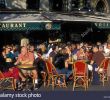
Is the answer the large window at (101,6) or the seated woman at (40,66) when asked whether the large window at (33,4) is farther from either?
the seated woman at (40,66)

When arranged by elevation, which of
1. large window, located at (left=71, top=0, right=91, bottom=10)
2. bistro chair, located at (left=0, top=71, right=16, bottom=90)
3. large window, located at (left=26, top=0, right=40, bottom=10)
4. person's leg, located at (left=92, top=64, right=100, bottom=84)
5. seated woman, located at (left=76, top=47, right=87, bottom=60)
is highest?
large window, located at (left=26, top=0, right=40, bottom=10)

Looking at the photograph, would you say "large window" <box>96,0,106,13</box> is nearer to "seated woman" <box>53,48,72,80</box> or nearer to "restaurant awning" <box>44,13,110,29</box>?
"restaurant awning" <box>44,13,110,29</box>

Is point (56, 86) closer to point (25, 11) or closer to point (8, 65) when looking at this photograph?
point (8, 65)

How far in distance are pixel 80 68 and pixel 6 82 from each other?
8.49 ft

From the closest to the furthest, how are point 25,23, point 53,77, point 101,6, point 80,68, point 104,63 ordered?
point 80,68, point 53,77, point 104,63, point 25,23, point 101,6

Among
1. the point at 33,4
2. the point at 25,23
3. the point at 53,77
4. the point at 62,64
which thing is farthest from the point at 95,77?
the point at 33,4

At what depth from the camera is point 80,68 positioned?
785 inches

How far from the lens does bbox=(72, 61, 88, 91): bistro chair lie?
1986cm

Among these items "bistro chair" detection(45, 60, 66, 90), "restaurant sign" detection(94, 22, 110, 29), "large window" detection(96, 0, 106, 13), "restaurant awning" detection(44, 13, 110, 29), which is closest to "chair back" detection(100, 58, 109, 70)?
"bistro chair" detection(45, 60, 66, 90)

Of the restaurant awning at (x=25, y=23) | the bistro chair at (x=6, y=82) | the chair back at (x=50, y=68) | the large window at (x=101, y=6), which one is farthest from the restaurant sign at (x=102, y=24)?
the bistro chair at (x=6, y=82)

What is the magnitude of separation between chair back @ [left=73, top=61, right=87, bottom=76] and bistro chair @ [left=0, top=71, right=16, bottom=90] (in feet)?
7.15

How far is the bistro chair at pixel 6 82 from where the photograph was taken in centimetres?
1930

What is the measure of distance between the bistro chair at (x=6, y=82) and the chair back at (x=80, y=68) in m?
2.18

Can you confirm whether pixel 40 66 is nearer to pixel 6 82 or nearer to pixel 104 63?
pixel 104 63
